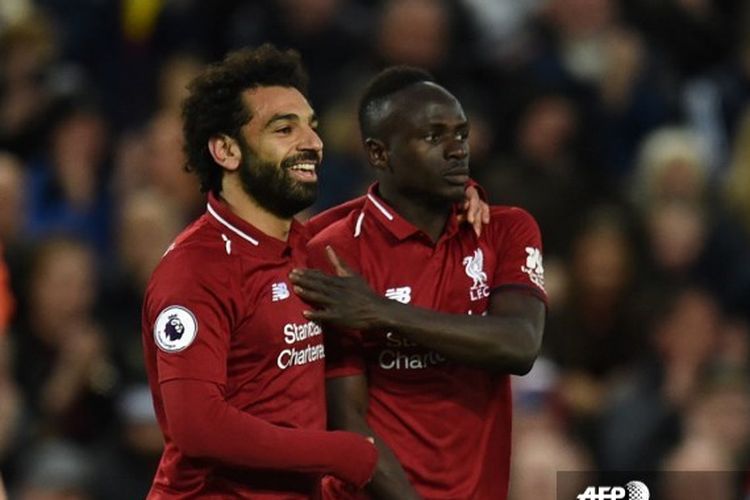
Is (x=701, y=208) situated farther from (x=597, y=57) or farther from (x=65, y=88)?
(x=65, y=88)

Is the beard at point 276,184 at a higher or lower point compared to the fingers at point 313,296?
higher

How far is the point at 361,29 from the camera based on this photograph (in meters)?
11.0

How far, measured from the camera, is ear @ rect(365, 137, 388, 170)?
5473 millimetres

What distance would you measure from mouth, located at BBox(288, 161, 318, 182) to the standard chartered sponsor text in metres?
0.38

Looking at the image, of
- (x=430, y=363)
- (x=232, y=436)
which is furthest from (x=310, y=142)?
(x=232, y=436)

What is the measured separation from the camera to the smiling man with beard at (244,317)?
4973 millimetres

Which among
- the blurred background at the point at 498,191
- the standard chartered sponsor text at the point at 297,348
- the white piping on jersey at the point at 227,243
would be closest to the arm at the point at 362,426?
the standard chartered sponsor text at the point at 297,348

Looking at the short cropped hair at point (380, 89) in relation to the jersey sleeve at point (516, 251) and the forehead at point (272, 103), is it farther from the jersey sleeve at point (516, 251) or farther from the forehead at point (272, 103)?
the jersey sleeve at point (516, 251)

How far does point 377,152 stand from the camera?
5496mm

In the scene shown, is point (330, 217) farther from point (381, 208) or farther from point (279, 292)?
point (279, 292)

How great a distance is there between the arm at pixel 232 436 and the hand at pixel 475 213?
83cm

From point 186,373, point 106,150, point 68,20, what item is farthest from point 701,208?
point 186,373

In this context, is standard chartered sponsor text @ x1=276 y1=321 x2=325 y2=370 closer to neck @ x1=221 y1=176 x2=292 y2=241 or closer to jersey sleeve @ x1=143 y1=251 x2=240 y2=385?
jersey sleeve @ x1=143 y1=251 x2=240 y2=385

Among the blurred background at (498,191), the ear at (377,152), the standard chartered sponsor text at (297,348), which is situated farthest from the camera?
the blurred background at (498,191)
